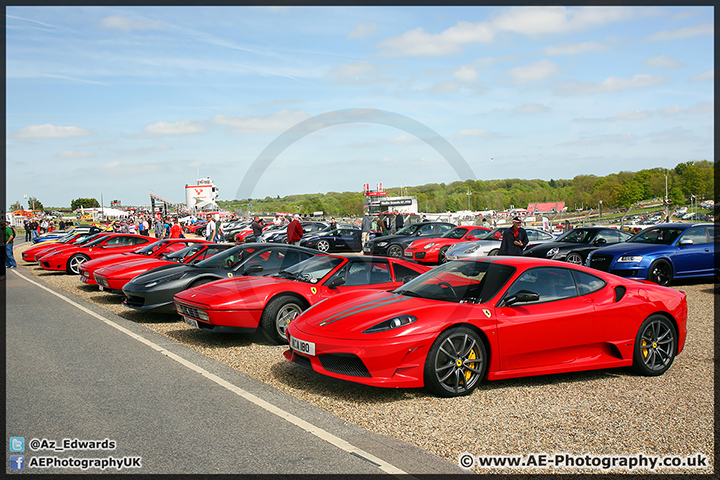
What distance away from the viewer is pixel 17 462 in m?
3.68

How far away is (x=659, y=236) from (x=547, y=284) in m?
8.78

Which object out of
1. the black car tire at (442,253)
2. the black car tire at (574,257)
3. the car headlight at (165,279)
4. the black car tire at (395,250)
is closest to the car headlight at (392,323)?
the car headlight at (165,279)

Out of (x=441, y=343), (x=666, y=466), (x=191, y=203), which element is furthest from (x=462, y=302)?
(x=191, y=203)

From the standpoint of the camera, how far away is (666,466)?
3652 millimetres

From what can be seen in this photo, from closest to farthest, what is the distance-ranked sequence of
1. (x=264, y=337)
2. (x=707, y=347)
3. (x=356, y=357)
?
(x=356, y=357), (x=707, y=347), (x=264, y=337)

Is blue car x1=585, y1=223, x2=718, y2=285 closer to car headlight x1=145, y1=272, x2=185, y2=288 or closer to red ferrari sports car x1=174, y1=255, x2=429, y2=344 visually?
red ferrari sports car x1=174, y1=255, x2=429, y2=344

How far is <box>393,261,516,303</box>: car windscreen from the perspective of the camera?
216 inches

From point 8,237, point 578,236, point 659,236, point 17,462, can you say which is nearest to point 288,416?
point 17,462

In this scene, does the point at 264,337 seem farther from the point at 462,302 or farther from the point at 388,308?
the point at 462,302

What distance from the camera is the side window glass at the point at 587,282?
5676 millimetres

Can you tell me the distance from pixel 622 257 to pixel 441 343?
8605 mm

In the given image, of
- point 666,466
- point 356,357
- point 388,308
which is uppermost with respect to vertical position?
point 388,308

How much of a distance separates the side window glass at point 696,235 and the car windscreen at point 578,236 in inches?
118

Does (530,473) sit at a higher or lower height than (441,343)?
lower
